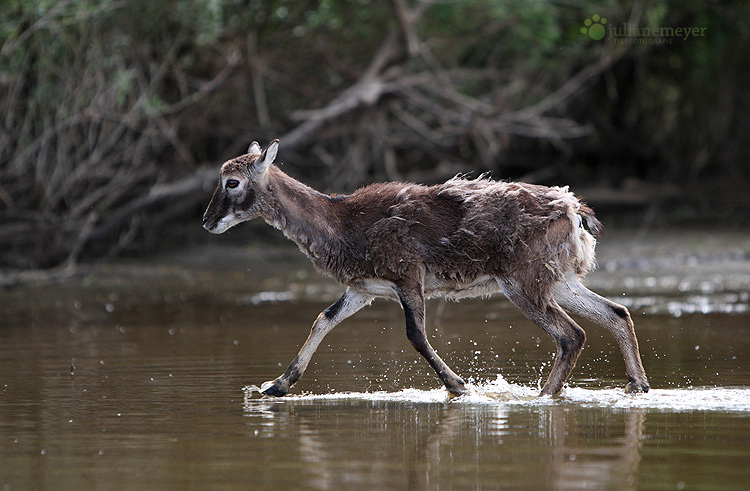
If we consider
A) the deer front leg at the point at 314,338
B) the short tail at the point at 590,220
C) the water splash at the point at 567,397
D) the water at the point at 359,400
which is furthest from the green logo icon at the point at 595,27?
the water splash at the point at 567,397

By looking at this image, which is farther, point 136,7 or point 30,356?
point 136,7

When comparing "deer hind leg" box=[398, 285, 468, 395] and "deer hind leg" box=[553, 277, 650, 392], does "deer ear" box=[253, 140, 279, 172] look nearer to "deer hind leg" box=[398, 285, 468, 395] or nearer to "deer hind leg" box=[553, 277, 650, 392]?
"deer hind leg" box=[398, 285, 468, 395]

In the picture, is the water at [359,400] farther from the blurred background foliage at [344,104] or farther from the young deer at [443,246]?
A: the blurred background foliage at [344,104]

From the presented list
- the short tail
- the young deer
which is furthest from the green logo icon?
the young deer

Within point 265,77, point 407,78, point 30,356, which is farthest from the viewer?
point 265,77

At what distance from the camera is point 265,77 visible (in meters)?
19.5

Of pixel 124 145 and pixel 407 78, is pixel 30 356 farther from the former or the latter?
pixel 407 78

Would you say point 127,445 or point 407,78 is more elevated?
point 407,78

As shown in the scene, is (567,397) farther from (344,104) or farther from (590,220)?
(344,104)

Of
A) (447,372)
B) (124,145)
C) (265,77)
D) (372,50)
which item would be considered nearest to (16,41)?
(124,145)

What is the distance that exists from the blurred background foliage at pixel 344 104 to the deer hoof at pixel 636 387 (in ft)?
30.7

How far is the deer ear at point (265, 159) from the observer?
8.80 metres

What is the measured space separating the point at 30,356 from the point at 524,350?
4540mm

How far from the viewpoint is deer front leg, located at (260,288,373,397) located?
856 cm
